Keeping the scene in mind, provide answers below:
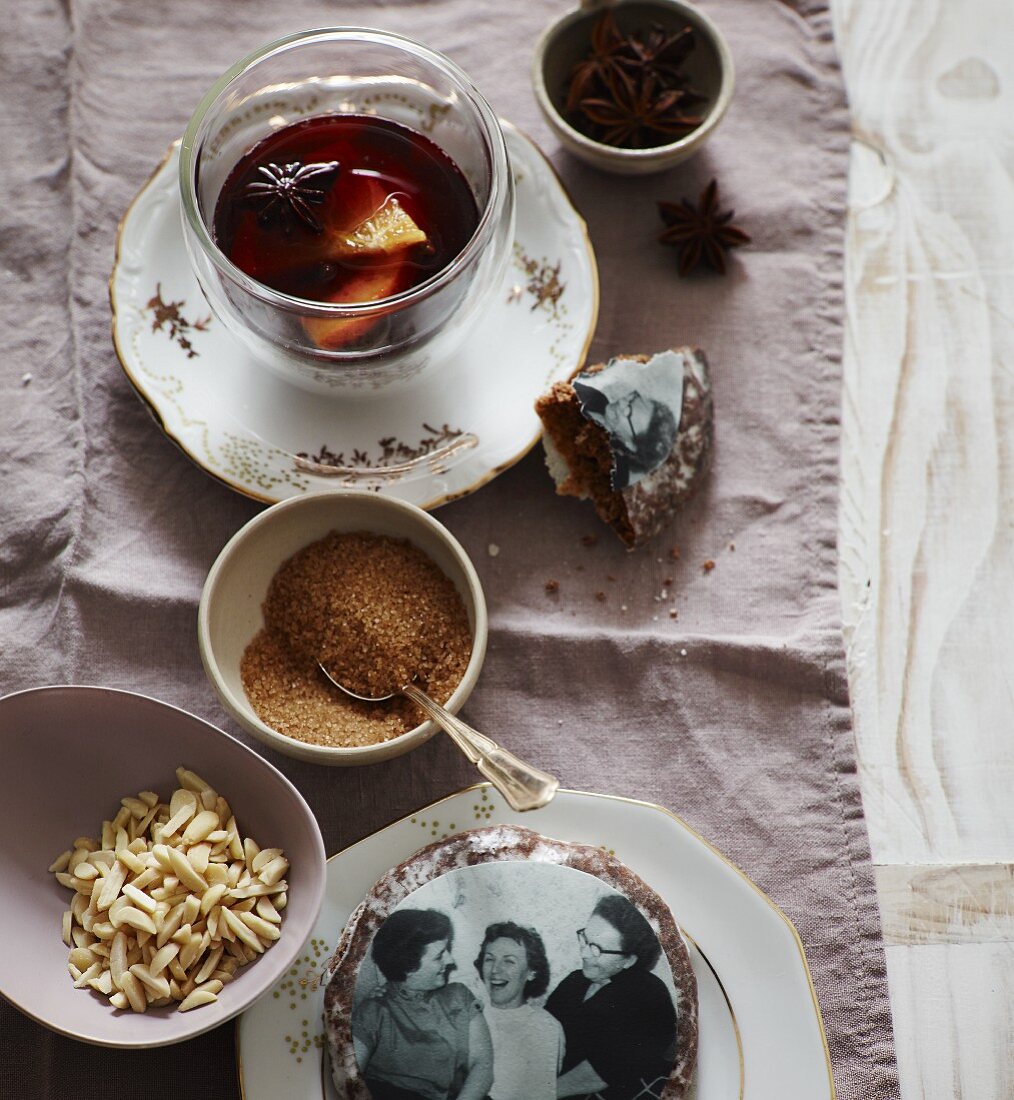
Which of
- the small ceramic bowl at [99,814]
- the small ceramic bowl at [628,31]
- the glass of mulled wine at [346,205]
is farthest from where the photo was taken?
the small ceramic bowl at [628,31]

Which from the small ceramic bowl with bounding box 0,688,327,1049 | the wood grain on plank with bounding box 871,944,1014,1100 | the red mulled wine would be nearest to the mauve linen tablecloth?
the wood grain on plank with bounding box 871,944,1014,1100

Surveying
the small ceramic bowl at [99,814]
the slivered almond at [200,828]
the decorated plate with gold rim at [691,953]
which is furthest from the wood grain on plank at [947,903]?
the slivered almond at [200,828]

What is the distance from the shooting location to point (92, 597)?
1.39 meters

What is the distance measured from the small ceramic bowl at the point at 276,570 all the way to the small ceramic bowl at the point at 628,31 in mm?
580

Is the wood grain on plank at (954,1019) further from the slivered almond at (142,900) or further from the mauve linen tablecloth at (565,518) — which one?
the slivered almond at (142,900)

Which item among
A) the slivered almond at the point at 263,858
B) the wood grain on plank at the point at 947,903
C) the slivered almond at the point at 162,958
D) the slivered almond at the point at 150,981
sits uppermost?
the slivered almond at the point at 263,858

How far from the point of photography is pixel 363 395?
1383 millimetres

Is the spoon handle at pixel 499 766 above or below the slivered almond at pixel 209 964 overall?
above

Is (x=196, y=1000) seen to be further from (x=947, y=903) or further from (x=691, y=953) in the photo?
(x=947, y=903)

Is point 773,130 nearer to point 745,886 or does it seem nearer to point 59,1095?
point 745,886

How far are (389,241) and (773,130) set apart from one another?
0.67 m

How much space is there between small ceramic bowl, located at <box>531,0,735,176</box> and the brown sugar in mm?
616

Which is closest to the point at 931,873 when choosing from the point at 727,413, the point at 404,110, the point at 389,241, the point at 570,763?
the point at 570,763

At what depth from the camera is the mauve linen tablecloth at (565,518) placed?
1.35 metres
